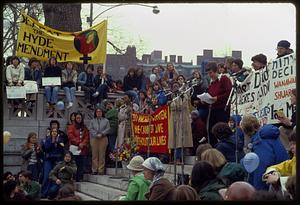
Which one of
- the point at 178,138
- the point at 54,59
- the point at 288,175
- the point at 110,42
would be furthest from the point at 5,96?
the point at 178,138

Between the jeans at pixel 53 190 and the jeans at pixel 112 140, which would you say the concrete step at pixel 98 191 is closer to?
the jeans at pixel 53 190

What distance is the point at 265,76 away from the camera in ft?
15.0

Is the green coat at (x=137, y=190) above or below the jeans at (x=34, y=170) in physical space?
below

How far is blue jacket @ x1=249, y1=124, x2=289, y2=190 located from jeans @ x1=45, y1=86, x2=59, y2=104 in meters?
1.34

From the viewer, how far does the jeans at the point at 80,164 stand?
3.85 meters

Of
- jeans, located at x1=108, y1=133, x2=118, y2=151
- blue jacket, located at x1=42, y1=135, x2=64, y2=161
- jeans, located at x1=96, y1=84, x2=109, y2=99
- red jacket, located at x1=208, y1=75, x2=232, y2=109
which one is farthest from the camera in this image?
red jacket, located at x1=208, y1=75, x2=232, y2=109

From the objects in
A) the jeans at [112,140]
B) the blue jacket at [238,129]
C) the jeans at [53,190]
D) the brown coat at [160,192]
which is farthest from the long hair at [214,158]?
the jeans at [53,190]

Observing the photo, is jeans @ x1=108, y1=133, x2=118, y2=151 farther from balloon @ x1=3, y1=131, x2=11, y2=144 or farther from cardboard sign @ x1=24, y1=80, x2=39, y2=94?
balloon @ x1=3, y1=131, x2=11, y2=144

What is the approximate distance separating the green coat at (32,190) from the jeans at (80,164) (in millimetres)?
726

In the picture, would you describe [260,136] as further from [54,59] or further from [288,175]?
[54,59]

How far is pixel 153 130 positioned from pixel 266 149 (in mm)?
2048

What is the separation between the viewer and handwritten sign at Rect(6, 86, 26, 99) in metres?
3.19

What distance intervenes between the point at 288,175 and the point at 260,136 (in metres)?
0.93

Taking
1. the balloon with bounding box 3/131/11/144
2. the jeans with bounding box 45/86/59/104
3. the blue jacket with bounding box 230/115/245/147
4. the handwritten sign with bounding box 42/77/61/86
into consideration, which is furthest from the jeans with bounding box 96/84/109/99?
the balloon with bounding box 3/131/11/144
